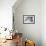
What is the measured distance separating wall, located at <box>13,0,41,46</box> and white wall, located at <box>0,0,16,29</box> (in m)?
1.41

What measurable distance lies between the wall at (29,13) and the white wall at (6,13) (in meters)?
1.41

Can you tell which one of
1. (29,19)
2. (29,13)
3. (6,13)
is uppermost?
(29,13)

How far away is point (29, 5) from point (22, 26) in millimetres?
1120

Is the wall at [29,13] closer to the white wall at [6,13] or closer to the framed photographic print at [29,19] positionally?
the framed photographic print at [29,19]

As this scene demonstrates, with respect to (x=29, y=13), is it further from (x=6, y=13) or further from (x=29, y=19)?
(x=6, y=13)

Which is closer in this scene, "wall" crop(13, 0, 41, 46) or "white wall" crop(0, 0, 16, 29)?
"white wall" crop(0, 0, 16, 29)

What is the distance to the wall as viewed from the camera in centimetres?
579

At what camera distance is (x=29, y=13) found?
5.80 meters

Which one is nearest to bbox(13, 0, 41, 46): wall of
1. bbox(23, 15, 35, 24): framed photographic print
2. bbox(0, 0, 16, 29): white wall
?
bbox(23, 15, 35, 24): framed photographic print

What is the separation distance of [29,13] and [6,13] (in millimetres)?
1735

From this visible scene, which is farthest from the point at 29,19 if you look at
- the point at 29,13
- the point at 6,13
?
the point at 6,13

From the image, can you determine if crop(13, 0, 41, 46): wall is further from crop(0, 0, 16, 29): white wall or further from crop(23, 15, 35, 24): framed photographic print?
crop(0, 0, 16, 29): white wall

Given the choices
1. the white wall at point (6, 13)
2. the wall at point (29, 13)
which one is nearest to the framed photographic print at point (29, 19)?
the wall at point (29, 13)

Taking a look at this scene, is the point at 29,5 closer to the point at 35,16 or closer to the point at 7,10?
the point at 35,16
